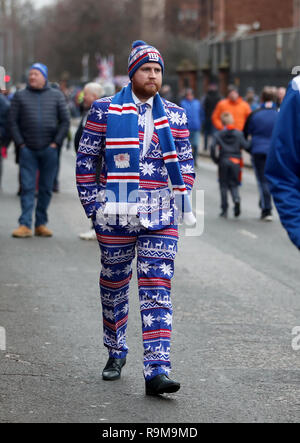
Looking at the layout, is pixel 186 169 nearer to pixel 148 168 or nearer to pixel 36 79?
pixel 148 168

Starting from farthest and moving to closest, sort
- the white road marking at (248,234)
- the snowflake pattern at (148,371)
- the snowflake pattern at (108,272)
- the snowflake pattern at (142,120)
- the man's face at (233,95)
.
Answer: the man's face at (233,95)
the white road marking at (248,234)
the snowflake pattern at (108,272)
the snowflake pattern at (142,120)
the snowflake pattern at (148,371)

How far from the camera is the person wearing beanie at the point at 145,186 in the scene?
575 centimetres

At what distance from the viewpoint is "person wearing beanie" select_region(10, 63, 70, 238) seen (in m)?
12.2

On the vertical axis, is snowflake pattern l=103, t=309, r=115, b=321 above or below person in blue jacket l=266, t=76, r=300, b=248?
below

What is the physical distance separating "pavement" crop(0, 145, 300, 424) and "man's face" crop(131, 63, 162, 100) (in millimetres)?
1628

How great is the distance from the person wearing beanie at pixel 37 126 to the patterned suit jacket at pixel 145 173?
6.30 meters

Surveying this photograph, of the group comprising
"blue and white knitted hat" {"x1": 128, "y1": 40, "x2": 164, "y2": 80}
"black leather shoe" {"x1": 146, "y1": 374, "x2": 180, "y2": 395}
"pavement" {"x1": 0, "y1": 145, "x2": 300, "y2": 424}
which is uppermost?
"blue and white knitted hat" {"x1": 128, "y1": 40, "x2": 164, "y2": 80}

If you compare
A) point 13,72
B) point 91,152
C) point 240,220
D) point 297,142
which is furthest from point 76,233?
point 13,72

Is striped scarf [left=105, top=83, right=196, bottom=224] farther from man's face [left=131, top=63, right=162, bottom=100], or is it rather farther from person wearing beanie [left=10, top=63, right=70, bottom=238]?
person wearing beanie [left=10, top=63, right=70, bottom=238]

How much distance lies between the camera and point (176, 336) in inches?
288

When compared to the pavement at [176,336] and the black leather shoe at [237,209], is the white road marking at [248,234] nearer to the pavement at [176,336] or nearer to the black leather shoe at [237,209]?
the pavement at [176,336]

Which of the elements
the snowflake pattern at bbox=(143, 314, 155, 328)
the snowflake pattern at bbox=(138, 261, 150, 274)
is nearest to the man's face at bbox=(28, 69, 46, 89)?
the snowflake pattern at bbox=(138, 261, 150, 274)

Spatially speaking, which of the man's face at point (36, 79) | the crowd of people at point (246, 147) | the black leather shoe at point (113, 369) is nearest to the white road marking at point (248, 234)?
the crowd of people at point (246, 147)

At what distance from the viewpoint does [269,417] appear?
17.4ft
